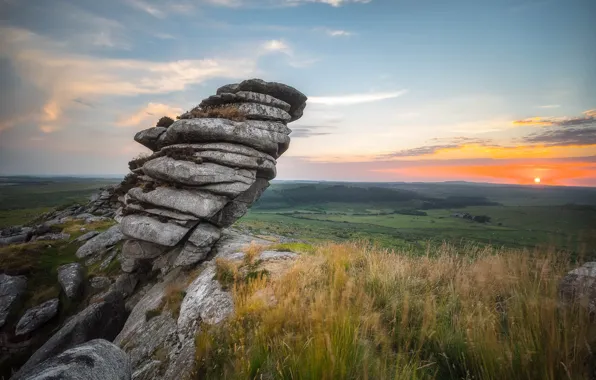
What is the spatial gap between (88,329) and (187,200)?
8113 millimetres

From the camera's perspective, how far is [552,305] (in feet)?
13.5

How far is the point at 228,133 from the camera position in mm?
15727

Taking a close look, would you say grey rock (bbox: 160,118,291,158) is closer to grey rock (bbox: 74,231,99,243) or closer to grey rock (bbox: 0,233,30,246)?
grey rock (bbox: 74,231,99,243)

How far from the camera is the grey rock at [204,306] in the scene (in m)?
8.55

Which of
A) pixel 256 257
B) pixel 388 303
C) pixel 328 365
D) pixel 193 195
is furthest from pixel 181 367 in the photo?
pixel 193 195

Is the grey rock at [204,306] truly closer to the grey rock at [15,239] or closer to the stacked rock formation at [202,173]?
the stacked rock formation at [202,173]

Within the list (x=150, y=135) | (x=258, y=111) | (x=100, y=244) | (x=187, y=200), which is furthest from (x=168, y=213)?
(x=100, y=244)

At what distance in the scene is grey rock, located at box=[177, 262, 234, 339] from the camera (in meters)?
8.55

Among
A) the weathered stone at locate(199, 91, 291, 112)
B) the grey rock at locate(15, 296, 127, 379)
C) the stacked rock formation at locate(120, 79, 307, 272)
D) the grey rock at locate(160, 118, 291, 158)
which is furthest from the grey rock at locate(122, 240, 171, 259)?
the weathered stone at locate(199, 91, 291, 112)

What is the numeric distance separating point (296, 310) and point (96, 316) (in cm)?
1424

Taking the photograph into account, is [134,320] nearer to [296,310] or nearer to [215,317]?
[215,317]

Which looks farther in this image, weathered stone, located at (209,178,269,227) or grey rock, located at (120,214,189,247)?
weathered stone, located at (209,178,269,227)

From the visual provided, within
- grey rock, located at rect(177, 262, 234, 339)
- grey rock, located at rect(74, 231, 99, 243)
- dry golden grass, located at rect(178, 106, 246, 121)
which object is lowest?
grey rock, located at rect(74, 231, 99, 243)

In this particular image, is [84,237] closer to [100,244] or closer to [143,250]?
[100,244]
